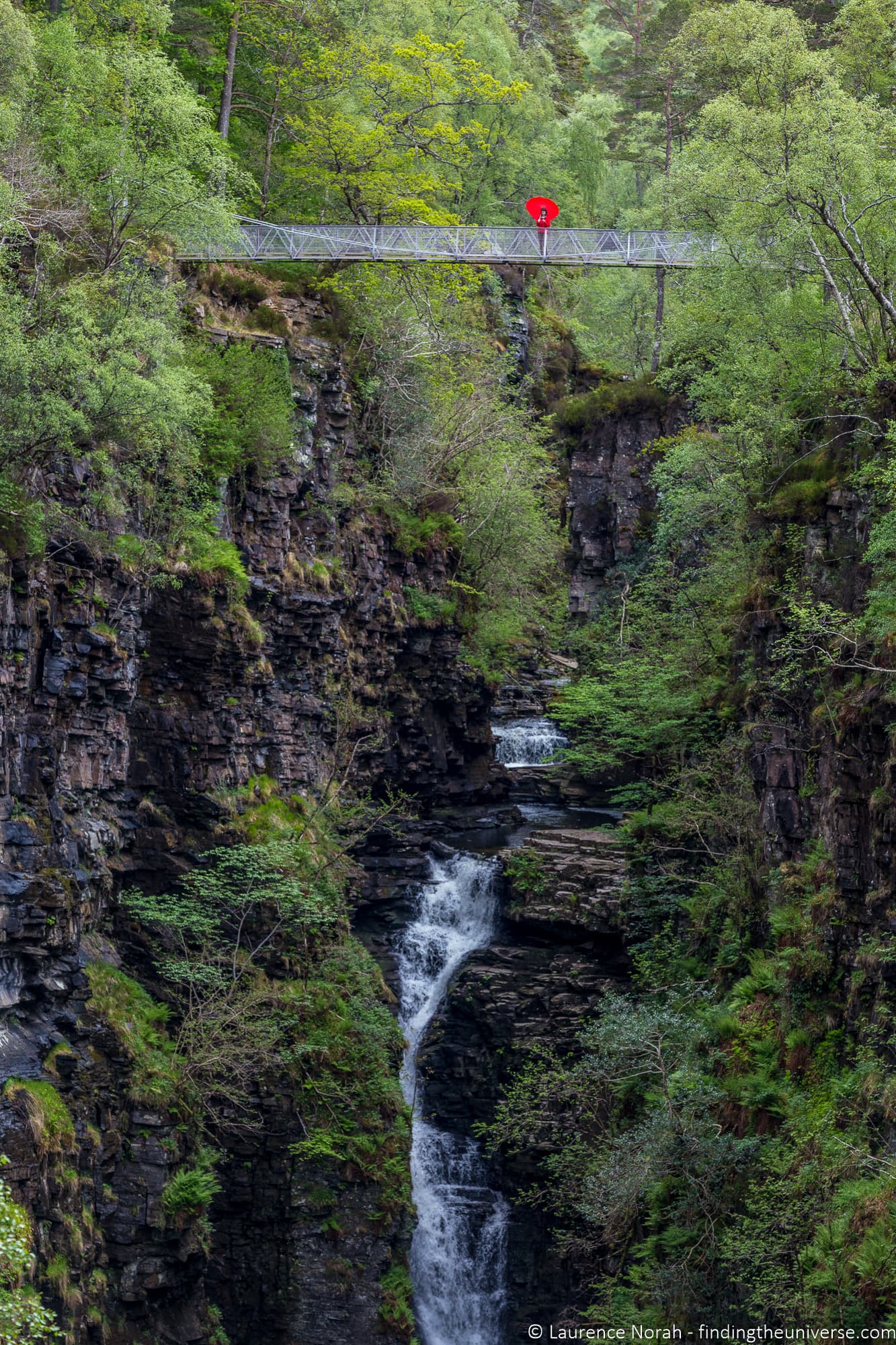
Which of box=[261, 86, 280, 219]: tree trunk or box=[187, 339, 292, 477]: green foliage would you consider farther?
box=[261, 86, 280, 219]: tree trunk

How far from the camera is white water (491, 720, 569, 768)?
1519 inches

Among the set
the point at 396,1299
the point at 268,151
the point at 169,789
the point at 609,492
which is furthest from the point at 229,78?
the point at 396,1299

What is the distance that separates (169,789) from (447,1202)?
1076 centimetres

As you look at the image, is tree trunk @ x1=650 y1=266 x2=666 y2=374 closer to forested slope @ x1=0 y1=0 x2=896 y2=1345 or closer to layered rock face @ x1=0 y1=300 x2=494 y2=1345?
forested slope @ x1=0 y1=0 x2=896 y2=1345

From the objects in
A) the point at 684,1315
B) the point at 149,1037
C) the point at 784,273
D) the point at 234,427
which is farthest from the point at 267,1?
the point at 684,1315

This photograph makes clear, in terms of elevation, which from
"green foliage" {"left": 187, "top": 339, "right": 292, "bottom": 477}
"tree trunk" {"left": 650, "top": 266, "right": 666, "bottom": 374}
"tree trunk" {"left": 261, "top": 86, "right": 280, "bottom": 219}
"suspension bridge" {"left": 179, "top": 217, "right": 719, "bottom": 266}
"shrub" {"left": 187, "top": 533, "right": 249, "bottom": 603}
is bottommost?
"shrub" {"left": 187, "top": 533, "right": 249, "bottom": 603}

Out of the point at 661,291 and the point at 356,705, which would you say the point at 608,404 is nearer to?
the point at 661,291

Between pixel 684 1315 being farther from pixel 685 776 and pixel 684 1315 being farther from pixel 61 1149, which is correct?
pixel 685 776

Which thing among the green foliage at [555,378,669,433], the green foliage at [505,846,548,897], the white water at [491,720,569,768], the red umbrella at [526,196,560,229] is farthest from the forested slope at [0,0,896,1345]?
the green foliage at [555,378,669,433]

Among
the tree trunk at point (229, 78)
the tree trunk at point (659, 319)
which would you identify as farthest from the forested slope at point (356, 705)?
the tree trunk at point (659, 319)

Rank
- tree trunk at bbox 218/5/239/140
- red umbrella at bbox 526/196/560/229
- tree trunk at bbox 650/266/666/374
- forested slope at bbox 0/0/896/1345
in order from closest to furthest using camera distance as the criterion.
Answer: forested slope at bbox 0/0/896/1345 → tree trunk at bbox 218/5/239/140 → red umbrella at bbox 526/196/560/229 → tree trunk at bbox 650/266/666/374

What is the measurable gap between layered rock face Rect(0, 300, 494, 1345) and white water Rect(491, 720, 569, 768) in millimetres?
5673

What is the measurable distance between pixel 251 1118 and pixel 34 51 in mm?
22686

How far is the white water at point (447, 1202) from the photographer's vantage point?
25.3 m
